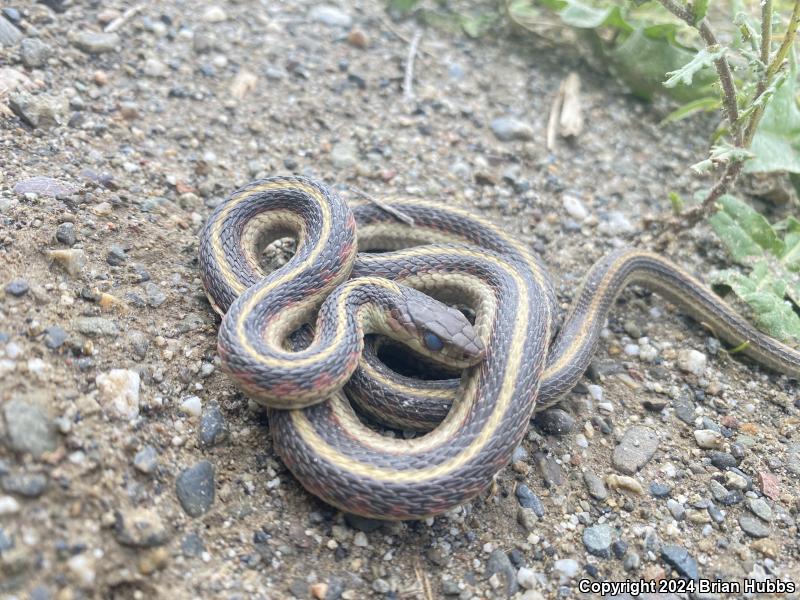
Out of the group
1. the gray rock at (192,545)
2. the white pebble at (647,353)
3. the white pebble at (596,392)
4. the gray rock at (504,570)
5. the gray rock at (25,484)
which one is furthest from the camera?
the white pebble at (647,353)

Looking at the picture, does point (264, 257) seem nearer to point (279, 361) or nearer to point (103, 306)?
point (103, 306)

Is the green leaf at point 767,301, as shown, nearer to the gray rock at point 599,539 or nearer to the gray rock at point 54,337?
the gray rock at point 599,539

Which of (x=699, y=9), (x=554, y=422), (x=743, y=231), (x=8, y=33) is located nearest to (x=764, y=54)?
(x=699, y=9)

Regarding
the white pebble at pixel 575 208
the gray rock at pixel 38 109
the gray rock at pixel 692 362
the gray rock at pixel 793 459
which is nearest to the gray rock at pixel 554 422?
the gray rock at pixel 692 362

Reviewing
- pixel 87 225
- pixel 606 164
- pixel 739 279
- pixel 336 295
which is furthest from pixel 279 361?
pixel 606 164

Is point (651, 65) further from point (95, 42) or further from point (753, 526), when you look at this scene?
point (95, 42)
